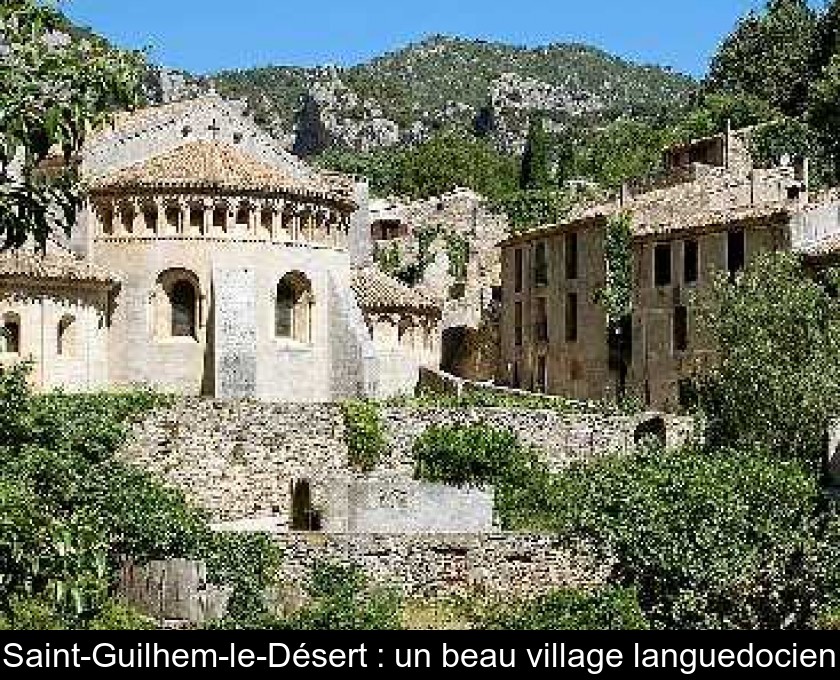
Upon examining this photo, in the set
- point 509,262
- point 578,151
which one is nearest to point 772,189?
point 509,262

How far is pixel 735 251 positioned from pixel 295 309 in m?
13.6

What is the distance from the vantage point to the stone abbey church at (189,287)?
133 ft

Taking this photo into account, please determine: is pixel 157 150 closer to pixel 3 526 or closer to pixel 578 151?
pixel 3 526

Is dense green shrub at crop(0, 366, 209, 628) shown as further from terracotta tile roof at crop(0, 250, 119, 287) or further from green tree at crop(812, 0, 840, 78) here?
green tree at crop(812, 0, 840, 78)

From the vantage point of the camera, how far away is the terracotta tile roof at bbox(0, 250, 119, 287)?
3922 centimetres

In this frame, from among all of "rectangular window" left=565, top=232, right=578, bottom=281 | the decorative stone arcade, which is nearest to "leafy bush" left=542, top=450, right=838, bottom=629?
the decorative stone arcade

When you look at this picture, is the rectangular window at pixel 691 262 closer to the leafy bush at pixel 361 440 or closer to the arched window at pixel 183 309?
the arched window at pixel 183 309

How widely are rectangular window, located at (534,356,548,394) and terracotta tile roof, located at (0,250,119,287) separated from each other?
2000 centimetres

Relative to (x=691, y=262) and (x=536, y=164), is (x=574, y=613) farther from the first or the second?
(x=536, y=164)

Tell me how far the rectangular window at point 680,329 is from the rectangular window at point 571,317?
249 inches

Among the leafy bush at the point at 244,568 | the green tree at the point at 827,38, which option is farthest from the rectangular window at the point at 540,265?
the green tree at the point at 827,38

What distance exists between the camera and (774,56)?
91.8 metres

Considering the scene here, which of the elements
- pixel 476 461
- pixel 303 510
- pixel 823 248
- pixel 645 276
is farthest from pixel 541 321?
pixel 303 510
